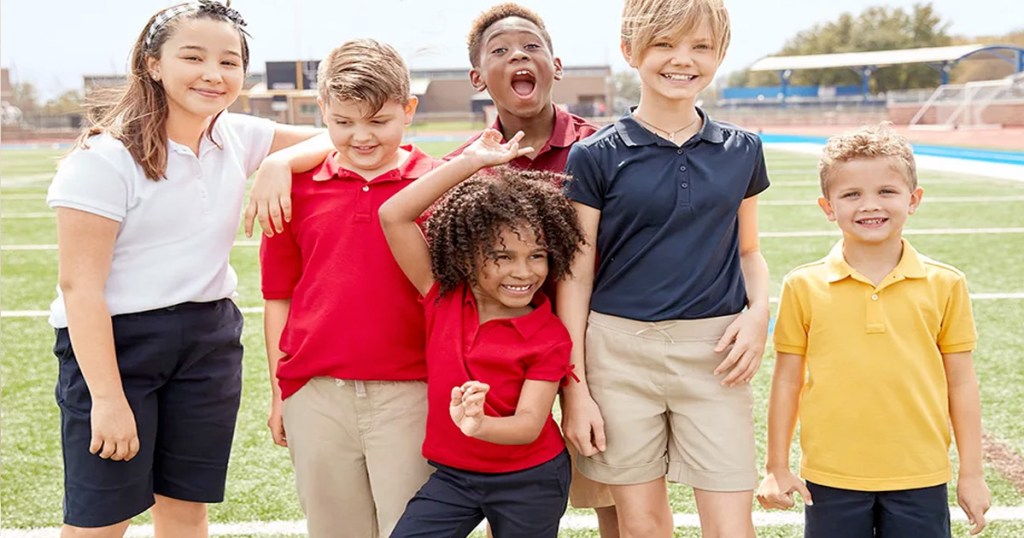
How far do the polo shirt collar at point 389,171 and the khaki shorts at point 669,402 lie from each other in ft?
1.82

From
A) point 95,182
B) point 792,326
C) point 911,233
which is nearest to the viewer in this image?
point 95,182

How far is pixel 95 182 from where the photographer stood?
1991mm

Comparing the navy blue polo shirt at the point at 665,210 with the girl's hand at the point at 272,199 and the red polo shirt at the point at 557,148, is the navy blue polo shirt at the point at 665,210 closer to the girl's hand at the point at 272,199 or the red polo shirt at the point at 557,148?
the red polo shirt at the point at 557,148

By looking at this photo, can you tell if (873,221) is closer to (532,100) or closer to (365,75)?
(532,100)

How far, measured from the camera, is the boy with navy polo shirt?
2.09m

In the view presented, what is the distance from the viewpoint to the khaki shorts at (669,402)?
2113 mm

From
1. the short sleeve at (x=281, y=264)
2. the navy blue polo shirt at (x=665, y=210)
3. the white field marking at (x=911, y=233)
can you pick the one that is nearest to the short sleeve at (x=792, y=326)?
the navy blue polo shirt at (x=665, y=210)

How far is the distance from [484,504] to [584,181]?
76 centimetres

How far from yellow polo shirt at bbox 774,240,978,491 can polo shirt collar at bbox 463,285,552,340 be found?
633 millimetres

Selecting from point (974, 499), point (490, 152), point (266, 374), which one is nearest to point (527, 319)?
point (490, 152)

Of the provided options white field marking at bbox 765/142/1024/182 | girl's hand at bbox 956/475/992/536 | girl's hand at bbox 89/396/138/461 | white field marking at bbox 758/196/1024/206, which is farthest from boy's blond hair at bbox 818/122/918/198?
white field marking at bbox 765/142/1024/182

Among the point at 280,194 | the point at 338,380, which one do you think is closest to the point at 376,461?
the point at 338,380

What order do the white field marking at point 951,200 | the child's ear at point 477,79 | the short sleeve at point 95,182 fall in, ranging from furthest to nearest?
1. the white field marking at point 951,200
2. the child's ear at point 477,79
3. the short sleeve at point 95,182

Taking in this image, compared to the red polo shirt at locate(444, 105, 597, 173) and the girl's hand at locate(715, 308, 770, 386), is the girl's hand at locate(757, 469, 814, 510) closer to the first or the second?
the girl's hand at locate(715, 308, 770, 386)
